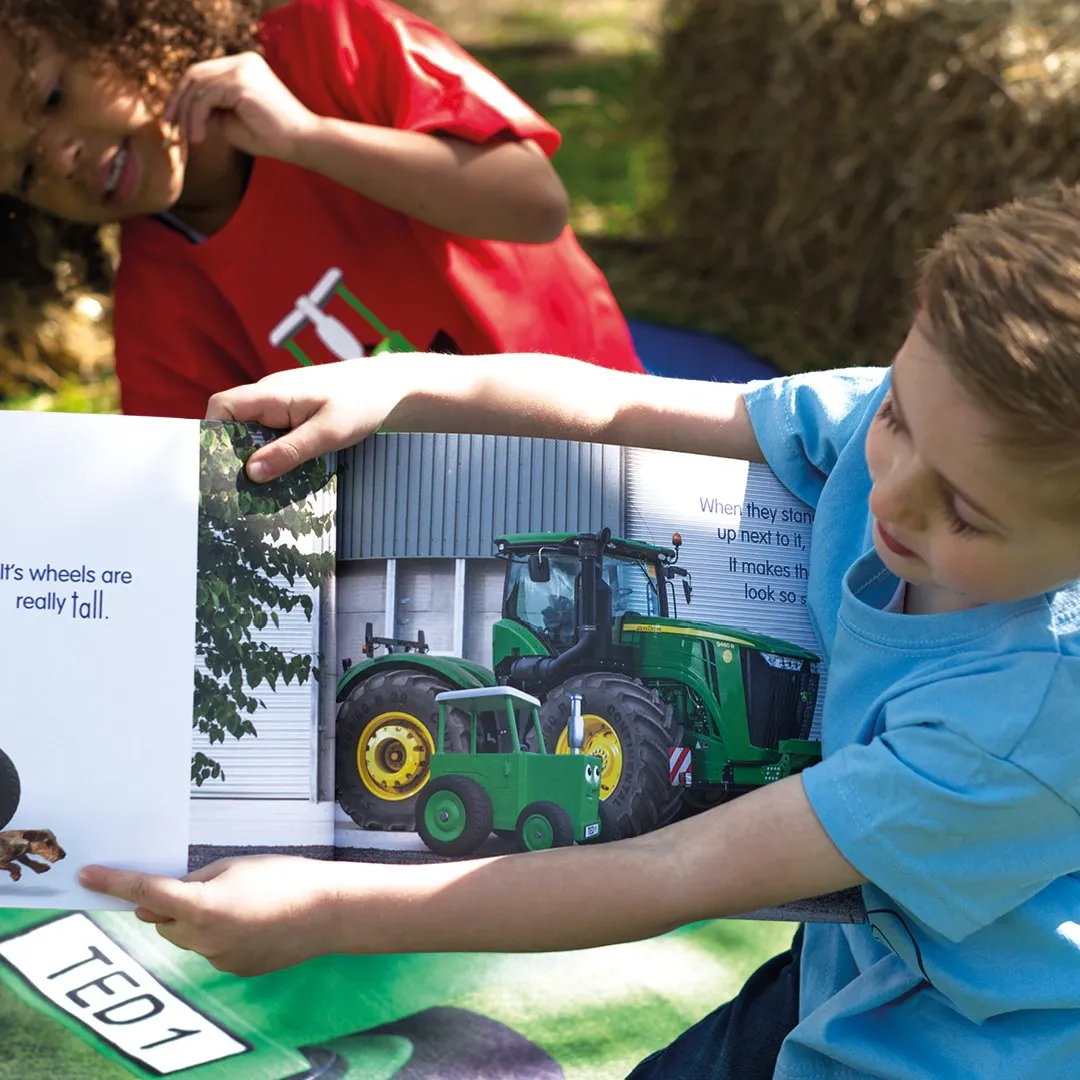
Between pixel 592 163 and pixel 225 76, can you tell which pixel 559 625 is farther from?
pixel 592 163

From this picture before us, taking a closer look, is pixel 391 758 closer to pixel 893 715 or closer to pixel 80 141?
pixel 893 715

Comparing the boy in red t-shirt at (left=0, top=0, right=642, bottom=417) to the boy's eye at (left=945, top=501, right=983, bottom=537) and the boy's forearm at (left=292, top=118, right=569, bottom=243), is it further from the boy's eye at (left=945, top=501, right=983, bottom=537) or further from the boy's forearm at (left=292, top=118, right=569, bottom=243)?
the boy's eye at (left=945, top=501, right=983, bottom=537)

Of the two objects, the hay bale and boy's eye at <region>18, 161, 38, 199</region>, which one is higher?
the hay bale

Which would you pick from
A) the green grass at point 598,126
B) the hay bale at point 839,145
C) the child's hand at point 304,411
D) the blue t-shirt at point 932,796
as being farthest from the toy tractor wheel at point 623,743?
the green grass at point 598,126

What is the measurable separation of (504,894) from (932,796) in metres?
0.24

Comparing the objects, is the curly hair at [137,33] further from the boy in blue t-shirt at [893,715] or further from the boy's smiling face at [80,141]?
the boy in blue t-shirt at [893,715]

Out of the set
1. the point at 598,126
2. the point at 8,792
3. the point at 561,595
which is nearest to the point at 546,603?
the point at 561,595

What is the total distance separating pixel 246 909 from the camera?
766 mm

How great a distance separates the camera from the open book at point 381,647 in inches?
31.7

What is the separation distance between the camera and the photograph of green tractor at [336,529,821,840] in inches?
33.3

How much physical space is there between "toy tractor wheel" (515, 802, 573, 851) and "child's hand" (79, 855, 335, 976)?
122mm

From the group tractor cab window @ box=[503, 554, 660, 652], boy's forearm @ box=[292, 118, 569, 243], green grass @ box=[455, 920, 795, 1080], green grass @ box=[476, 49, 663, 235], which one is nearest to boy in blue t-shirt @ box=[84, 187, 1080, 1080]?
tractor cab window @ box=[503, 554, 660, 652]

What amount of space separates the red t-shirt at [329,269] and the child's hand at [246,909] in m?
0.76

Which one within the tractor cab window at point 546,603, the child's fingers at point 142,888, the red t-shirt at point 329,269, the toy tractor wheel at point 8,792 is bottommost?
the child's fingers at point 142,888
